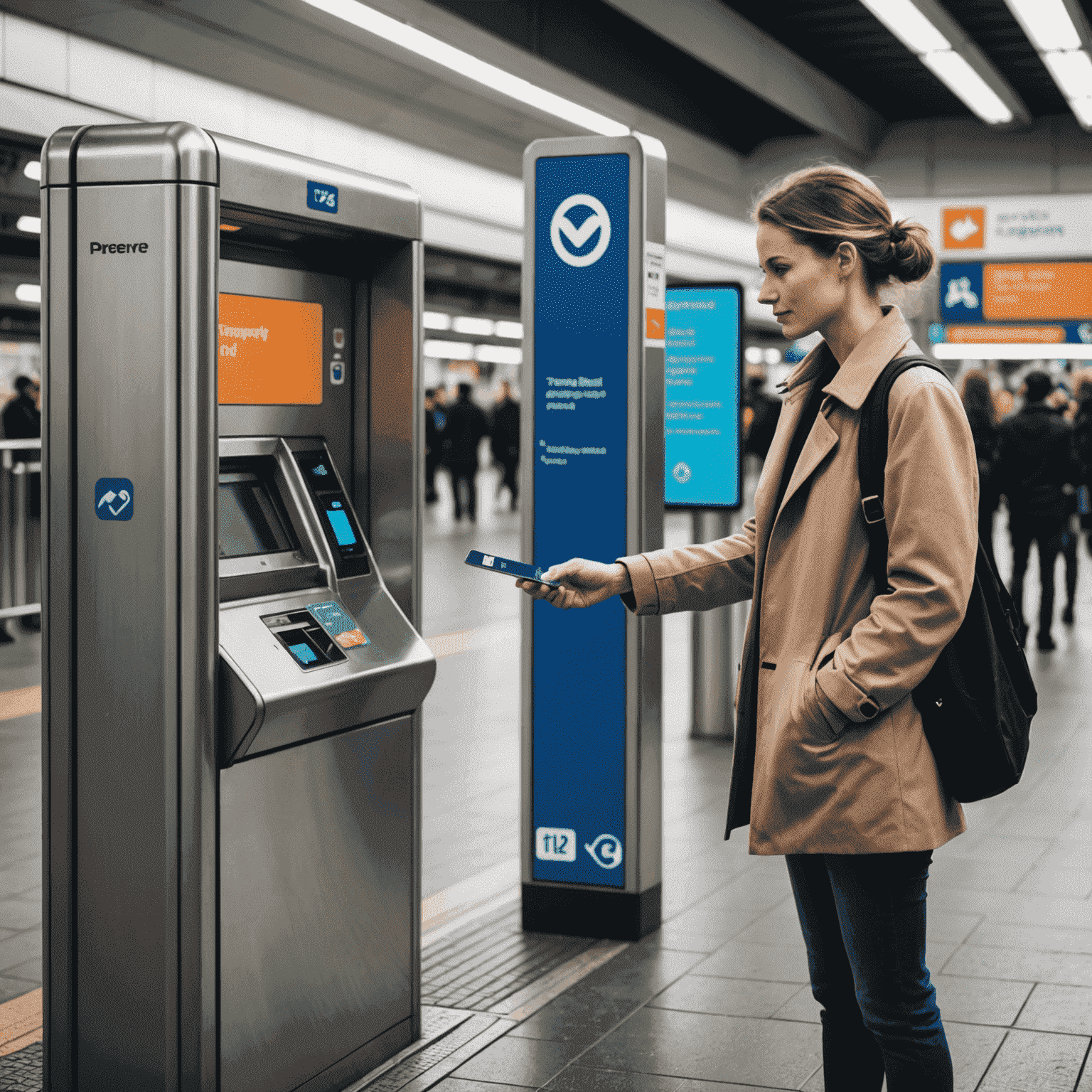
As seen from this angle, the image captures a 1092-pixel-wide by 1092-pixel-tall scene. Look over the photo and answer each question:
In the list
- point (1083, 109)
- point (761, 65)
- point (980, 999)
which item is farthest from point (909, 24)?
point (980, 999)

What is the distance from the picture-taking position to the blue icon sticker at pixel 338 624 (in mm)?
2934

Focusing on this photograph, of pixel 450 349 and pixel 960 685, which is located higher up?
pixel 450 349

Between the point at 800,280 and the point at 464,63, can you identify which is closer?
the point at 800,280

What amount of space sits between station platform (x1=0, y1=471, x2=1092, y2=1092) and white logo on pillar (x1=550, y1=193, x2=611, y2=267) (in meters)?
1.86

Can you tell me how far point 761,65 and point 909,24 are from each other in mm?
1739

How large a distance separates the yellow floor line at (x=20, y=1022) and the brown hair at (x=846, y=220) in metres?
2.44

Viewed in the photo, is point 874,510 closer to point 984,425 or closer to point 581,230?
point 581,230

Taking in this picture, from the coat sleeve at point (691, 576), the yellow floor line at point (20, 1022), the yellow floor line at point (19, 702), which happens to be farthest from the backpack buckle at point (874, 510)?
the yellow floor line at point (19, 702)

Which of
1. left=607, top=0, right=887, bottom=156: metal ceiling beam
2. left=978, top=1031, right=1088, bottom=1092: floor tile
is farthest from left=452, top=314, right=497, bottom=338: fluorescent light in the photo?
left=978, top=1031, right=1088, bottom=1092: floor tile

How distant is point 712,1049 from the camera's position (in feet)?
10.7

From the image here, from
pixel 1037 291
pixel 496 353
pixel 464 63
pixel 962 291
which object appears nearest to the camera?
pixel 464 63

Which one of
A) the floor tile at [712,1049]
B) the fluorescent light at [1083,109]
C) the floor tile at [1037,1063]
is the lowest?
the floor tile at [712,1049]

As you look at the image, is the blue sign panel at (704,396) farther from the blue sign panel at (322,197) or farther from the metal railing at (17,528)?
the metal railing at (17,528)

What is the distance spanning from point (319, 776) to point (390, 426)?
2.58 ft
